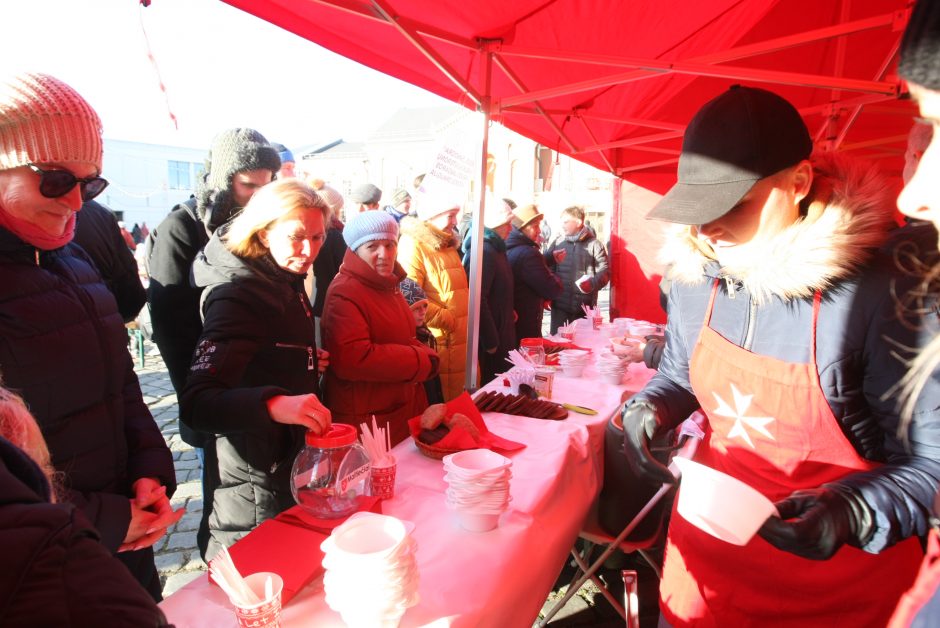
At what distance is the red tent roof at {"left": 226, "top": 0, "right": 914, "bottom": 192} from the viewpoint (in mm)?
2439

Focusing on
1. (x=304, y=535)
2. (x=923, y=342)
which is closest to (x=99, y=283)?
(x=304, y=535)

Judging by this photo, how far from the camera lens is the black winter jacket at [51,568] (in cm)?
46

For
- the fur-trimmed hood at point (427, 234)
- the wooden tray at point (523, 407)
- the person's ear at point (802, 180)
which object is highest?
the person's ear at point (802, 180)

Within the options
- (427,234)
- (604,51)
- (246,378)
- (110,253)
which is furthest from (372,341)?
(604,51)

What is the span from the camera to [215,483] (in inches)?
78.1

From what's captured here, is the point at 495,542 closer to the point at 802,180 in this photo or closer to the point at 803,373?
the point at 803,373

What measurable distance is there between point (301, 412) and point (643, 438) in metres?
1.06

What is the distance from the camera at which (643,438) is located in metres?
1.63

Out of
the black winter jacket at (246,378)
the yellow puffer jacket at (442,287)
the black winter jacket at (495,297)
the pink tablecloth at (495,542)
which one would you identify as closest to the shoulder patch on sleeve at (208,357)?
the black winter jacket at (246,378)

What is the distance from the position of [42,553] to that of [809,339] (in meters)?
1.45

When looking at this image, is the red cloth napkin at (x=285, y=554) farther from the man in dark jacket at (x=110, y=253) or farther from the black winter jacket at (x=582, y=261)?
the black winter jacket at (x=582, y=261)

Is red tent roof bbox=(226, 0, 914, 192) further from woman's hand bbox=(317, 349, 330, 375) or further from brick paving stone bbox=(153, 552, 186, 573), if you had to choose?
brick paving stone bbox=(153, 552, 186, 573)

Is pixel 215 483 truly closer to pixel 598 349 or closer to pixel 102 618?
pixel 102 618

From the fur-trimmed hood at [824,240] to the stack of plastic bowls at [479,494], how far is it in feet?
2.76
